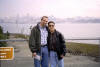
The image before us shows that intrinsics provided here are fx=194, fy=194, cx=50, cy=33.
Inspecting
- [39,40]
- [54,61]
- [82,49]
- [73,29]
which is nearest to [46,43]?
[39,40]

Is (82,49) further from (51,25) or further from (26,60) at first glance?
(51,25)

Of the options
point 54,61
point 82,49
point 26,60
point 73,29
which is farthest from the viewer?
point 73,29

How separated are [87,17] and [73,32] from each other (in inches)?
33.4

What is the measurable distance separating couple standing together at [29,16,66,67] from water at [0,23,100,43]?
2734mm

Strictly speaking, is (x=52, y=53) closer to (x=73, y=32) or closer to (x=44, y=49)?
(x=44, y=49)

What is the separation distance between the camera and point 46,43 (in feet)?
13.5

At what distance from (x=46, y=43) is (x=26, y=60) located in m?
1.44

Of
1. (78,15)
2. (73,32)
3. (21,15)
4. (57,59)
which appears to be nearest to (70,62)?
(57,59)

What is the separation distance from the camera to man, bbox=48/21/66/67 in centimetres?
407

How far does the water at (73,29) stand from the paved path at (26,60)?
1.53m

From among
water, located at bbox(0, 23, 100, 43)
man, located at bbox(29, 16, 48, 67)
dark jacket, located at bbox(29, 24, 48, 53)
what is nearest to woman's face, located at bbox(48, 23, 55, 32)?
man, located at bbox(29, 16, 48, 67)

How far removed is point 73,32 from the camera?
6988 millimetres

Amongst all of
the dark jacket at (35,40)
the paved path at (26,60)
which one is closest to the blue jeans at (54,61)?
the dark jacket at (35,40)

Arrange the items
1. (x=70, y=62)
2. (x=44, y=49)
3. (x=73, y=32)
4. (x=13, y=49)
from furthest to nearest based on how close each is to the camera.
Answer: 1. (x=73, y=32)
2. (x=70, y=62)
3. (x=13, y=49)
4. (x=44, y=49)
